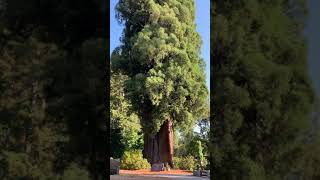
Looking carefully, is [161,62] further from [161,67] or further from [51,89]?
[51,89]

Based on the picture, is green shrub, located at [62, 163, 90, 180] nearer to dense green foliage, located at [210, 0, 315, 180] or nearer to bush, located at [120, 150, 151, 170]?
dense green foliage, located at [210, 0, 315, 180]

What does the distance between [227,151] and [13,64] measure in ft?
8.83

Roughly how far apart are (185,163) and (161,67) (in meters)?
3.72

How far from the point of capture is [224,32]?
5750 millimetres

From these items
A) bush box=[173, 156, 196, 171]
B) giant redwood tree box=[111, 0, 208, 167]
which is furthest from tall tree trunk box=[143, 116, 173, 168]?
bush box=[173, 156, 196, 171]

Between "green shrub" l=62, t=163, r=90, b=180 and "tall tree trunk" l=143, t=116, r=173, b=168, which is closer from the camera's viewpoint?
"green shrub" l=62, t=163, r=90, b=180

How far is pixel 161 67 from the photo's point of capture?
54.4ft

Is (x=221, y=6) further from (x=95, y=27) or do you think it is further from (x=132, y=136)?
(x=132, y=136)

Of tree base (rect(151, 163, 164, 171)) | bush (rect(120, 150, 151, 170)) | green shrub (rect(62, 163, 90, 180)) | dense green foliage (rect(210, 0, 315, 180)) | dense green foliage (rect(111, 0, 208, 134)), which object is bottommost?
tree base (rect(151, 163, 164, 171))

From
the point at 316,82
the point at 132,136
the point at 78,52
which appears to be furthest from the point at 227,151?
the point at 132,136

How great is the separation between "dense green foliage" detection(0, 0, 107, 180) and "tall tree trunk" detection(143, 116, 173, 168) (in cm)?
1170

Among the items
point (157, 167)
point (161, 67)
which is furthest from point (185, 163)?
point (161, 67)

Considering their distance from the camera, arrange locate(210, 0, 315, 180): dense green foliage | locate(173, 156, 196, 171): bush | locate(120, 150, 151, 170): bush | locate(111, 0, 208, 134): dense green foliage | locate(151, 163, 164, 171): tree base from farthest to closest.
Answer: locate(173, 156, 196, 171): bush, locate(151, 163, 164, 171): tree base, locate(120, 150, 151, 170): bush, locate(111, 0, 208, 134): dense green foliage, locate(210, 0, 315, 180): dense green foliage

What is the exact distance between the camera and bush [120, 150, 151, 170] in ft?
54.3
